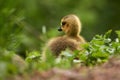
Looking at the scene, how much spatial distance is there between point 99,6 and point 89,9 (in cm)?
67

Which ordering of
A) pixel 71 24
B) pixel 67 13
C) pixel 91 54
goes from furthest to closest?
pixel 67 13 → pixel 71 24 → pixel 91 54

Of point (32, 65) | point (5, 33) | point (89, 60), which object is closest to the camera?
point (32, 65)

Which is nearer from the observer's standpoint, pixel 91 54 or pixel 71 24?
pixel 91 54

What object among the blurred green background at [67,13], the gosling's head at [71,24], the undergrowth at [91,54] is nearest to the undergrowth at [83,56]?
the undergrowth at [91,54]

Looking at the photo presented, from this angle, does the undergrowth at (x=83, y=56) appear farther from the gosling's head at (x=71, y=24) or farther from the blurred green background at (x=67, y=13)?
the blurred green background at (x=67, y=13)

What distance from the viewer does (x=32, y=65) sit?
23.1ft

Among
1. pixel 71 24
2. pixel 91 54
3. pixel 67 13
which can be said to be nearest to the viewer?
pixel 91 54

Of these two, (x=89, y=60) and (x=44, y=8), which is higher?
(x=44, y=8)

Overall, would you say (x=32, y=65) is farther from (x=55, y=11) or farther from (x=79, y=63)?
(x=55, y=11)

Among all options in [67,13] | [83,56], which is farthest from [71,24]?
[67,13]

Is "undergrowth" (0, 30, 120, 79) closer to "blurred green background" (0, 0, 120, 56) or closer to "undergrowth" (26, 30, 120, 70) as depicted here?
"undergrowth" (26, 30, 120, 70)

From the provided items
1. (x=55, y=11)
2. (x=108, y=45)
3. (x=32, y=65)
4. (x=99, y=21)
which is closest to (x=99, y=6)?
(x=99, y=21)

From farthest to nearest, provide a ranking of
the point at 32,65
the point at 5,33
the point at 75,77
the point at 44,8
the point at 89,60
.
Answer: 1. the point at 44,8
2. the point at 89,60
3. the point at 5,33
4. the point at 32,65
5. the point at 75,77

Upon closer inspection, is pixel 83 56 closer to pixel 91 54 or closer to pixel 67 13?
pixel 91 54
